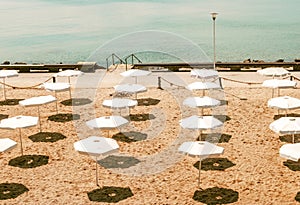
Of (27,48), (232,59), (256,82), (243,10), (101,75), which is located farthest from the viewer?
(243,10)

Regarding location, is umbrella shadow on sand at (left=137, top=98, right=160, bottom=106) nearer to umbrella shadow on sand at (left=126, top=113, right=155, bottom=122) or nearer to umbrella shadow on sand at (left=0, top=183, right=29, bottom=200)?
umbrella shadow on sand at (left=126, top=113, right=155, bottom=122)

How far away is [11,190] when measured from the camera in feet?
48.3

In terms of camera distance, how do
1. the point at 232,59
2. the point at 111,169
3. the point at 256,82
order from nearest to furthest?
the point at 111,169, the point at 256,82, the point at 232,59

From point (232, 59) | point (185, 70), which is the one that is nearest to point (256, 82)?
point (185, 70)

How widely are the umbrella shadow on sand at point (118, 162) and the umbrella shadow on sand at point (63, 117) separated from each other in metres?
5.19

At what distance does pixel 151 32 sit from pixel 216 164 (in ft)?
247

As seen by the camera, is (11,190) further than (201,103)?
No

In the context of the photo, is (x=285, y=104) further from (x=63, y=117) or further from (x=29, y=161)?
(x=29, y=161)

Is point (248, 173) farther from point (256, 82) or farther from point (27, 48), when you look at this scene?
point (27, 48)

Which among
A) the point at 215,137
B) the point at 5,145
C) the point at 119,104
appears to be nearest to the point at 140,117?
the point at 119,104

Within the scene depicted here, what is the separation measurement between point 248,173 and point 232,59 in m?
46.7

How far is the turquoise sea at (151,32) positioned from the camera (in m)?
66.3

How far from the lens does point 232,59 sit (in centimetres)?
6078

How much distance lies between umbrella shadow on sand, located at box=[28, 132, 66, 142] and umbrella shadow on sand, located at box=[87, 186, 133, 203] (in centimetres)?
520
